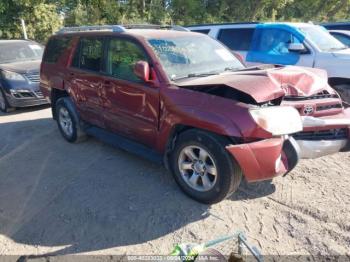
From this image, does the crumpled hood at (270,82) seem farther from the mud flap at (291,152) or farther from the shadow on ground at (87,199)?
the shadow on ground at (87,199)

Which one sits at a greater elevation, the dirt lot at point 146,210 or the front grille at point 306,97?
the front grille at point 306,97

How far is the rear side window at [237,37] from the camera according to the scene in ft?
25.7

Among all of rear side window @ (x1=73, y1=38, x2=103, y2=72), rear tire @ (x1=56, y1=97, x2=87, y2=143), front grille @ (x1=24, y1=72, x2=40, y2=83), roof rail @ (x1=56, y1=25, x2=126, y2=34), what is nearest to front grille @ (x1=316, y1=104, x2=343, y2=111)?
roof rail @ (x1=56, y1=25, x2=126, y2=34)

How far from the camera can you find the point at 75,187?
4109 millimetres

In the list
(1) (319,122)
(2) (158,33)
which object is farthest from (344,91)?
(2) (158,33)

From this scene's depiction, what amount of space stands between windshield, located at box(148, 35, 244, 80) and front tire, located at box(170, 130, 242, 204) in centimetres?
83

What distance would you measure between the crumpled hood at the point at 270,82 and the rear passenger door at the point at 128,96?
1.65ft

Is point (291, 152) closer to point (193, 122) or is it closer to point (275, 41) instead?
point (193, 122)

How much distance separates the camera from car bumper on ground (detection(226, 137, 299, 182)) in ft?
9.83

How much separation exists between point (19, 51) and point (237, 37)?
19.2 feet

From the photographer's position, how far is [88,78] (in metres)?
4.85

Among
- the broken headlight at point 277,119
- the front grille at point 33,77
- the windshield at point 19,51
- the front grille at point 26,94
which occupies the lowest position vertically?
the front grille at point 26,94

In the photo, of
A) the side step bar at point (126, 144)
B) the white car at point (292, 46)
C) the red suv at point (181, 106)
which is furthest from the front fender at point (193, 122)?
the white car at point (292, 46)

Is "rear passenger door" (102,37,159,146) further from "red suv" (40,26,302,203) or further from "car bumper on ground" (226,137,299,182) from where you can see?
"car bumper on ground" (226,137,299,182)
